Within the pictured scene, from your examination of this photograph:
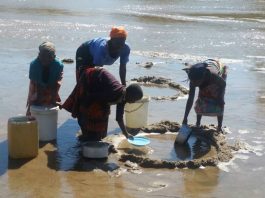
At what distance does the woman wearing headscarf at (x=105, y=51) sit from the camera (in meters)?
6.01

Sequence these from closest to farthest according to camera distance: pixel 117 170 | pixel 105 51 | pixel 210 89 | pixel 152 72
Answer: pixel 117 170, pixel 105 51, pixel 210 89, pixel 152 72

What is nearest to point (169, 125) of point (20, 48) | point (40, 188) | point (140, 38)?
point (40, 188)

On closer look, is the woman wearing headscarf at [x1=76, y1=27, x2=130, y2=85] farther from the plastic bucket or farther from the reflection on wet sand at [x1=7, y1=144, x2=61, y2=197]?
the reflection on wet sand at [x1=7, y1=144, x2=61, y2=197]

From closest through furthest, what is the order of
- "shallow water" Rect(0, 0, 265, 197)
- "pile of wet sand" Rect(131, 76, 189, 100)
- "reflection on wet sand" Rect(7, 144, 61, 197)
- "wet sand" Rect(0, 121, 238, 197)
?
"reflection on wet sand" Rect(7, 144, 61, 197)
"wet sand" Rect(0, 121, 238, 197)
"shallow water" Rect(0, 0, 265, 197)
"pile of wet sand" Rect(131, 76, 189, 100)

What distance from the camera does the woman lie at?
5.61m

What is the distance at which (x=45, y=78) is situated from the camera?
6270 millimetres

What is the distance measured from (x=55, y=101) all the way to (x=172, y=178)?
76.6 inches

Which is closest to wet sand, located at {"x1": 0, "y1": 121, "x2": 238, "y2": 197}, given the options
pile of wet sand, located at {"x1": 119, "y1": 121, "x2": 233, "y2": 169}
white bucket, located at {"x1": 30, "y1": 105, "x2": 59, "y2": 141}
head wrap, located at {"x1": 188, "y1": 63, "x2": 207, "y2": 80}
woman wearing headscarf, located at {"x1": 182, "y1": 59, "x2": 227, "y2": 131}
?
pile of wet sand, located at {"x1": 119, "y1": 121, "x2": 233, "y2": 169}

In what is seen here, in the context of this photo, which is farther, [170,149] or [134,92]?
[170,149]

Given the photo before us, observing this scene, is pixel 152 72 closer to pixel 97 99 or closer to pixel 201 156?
pixel 201 156

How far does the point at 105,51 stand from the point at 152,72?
4893mm

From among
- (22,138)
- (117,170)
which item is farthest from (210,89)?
(22,138)

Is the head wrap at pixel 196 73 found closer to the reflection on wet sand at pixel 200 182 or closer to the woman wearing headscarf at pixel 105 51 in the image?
the woman wearing headscarf at pixel 105 51

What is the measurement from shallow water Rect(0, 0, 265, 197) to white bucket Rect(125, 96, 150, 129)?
0.96 feet
